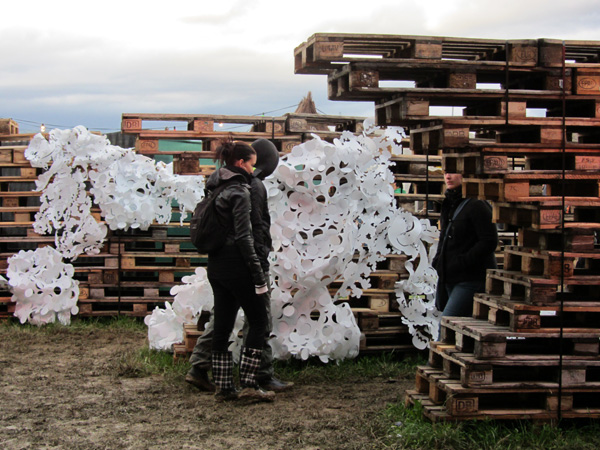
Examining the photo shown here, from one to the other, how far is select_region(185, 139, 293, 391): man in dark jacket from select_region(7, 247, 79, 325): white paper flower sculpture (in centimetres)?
349

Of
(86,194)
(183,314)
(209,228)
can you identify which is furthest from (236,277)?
(86,194)

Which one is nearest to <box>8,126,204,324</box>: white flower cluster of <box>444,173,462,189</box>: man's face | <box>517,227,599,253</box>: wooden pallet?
<box>444,173,462,189</box>: man's face

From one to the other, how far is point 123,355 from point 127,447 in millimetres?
2941

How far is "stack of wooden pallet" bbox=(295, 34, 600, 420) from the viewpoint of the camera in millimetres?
5574

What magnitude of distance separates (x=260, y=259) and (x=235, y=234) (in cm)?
46

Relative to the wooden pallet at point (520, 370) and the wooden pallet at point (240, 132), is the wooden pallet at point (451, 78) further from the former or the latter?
the wooden pallet at point (240, 132)

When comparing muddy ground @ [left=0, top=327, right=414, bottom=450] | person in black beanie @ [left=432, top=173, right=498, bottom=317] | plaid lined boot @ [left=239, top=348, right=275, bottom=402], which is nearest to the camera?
muddy ground @ [left=0, top=327, right=414, bottom=450]

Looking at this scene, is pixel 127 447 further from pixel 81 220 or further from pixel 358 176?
pixel 81 220

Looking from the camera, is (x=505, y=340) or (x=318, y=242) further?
(x=318, y=242)

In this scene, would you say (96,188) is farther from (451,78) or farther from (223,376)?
(451,78)

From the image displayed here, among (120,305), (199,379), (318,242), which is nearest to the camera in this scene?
(199,379)

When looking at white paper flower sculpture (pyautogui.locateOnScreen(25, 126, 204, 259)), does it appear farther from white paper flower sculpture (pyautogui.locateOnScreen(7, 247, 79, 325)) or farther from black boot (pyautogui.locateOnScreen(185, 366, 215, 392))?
black boot (pyautogui.locateOnScreen(185, 366, 215, 392))

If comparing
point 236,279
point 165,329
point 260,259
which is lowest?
point 165,329

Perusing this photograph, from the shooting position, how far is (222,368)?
659 centimetres
